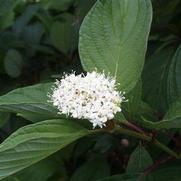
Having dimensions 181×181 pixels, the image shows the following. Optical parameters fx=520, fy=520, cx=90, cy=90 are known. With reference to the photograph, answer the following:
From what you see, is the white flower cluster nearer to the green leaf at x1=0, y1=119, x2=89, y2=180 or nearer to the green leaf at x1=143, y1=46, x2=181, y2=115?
the green leaf at x1=0, y1=119, x2=89, y2=180

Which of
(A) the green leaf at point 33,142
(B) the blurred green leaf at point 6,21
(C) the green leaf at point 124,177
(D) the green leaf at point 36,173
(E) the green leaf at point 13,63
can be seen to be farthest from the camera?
(B) the blurred green leaf at point 6,21

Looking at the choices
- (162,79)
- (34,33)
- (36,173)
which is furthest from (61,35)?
(36,173)

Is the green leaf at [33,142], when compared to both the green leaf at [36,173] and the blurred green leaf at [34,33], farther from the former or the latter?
the blurred green leaf at [34,33]

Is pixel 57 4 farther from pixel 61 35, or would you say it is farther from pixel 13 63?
pixel 13 63

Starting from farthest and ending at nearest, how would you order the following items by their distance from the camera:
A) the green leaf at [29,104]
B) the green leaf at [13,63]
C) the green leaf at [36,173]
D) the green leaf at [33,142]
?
the green leaf at [13,63]
the green leaf at [36,173]
the green leaf at [29,104]
the green leaf at [33,142]

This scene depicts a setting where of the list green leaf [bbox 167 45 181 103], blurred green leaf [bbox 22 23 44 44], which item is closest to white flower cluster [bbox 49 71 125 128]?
green leaf [bbox 167 45 181 103]

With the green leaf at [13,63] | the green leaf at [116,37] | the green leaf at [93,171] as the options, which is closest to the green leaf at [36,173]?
the green leaf at [93,171]

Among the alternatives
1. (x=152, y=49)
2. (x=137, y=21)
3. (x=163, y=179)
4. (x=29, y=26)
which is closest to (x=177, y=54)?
(x=137, y=21)
